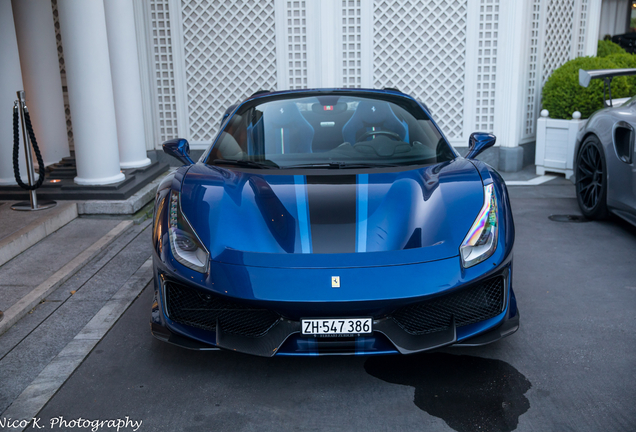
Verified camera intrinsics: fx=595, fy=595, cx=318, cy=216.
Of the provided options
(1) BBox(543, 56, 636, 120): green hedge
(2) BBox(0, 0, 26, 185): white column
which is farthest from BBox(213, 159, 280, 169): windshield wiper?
(1) BBox(543, 56, 636, 120): green hedge

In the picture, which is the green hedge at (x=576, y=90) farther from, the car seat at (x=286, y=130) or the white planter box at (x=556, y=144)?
the car seat at (x=286, y=130)

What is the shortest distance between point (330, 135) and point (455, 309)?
1533 millimetres

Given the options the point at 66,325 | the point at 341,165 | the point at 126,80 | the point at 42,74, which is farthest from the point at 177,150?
the point at 42,74

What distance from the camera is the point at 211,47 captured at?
7828 millimetres

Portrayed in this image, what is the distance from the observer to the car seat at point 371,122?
370 cm

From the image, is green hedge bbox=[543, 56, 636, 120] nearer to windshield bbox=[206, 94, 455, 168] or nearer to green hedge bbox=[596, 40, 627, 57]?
green hedge bbox=[596, 40, 627, 57]

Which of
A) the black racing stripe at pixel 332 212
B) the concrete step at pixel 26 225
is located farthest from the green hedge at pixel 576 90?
the concrete step at pixel 26 225

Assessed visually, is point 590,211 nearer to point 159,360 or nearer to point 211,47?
point 159,360

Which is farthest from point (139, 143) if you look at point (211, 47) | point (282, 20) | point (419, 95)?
point (419, 95)

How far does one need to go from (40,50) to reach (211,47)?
6.81 ft

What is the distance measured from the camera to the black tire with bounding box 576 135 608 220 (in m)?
5.14

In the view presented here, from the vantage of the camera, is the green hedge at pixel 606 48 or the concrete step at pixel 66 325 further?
the green hedge at pixel 606 48

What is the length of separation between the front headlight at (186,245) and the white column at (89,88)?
10.5ft

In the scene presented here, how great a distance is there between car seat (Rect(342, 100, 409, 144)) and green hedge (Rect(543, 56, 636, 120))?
432cm
